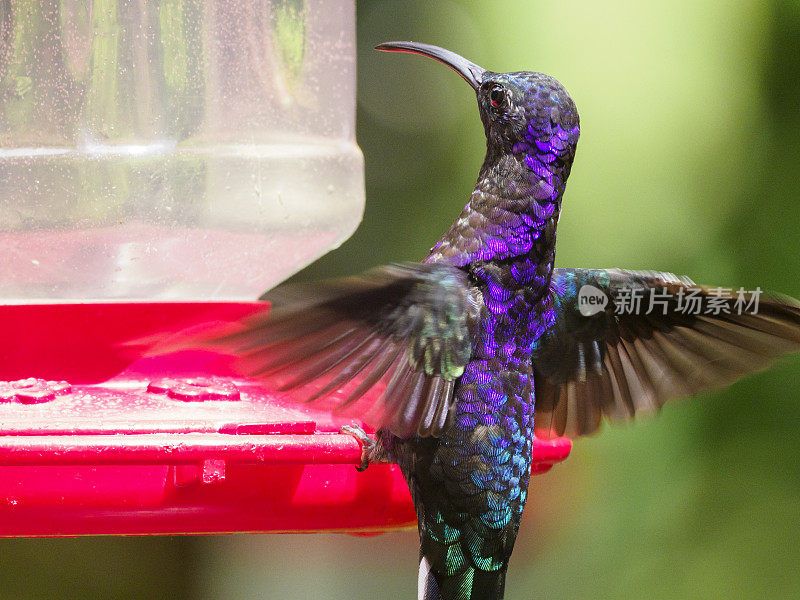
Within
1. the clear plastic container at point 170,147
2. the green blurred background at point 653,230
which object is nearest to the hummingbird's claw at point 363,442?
the clear plastic container at point 170,147

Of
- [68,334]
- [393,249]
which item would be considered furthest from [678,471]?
[68,334]

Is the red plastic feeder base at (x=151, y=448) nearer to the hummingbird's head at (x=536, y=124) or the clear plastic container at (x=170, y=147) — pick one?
the clear plastic container at (x=170, y=147)

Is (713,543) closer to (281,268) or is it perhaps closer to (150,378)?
(281,268)

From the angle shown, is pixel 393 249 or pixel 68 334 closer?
pixel 68 334

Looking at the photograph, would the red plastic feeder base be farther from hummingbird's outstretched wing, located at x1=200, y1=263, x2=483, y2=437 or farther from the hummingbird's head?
the hummingbird's head

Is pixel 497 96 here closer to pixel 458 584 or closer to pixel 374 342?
pixel 374 342

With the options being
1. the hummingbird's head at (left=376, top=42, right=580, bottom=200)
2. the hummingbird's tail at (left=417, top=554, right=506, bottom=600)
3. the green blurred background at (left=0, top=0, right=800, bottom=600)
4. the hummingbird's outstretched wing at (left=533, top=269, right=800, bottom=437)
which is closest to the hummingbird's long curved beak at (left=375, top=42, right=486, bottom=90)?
the hummingbird's head at (left=376, top=42, right=580, bottom=200)
